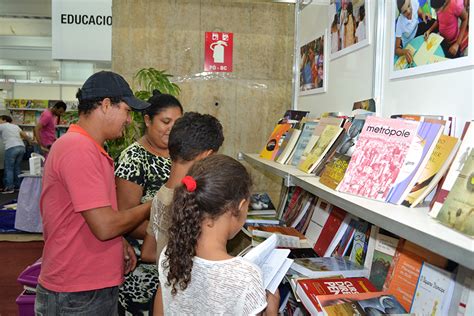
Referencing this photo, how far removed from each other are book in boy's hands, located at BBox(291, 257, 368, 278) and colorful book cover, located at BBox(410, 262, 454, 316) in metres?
0.32

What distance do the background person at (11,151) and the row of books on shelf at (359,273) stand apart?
791 cm

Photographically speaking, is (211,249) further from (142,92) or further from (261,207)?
(142,92)

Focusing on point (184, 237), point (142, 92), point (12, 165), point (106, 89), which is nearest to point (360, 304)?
point (184, 237)

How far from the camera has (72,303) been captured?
167 centimetres

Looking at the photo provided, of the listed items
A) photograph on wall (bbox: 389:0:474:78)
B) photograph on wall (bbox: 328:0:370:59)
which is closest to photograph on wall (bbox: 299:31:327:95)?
photograph on wall (bbox: 328:0:370:59)

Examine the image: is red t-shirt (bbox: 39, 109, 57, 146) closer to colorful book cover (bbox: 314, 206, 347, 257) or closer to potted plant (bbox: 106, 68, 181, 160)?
potted plant (bbox: 106, 68, 181, 160)

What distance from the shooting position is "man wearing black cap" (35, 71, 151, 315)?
1.59 meters

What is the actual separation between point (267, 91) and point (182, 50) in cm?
81

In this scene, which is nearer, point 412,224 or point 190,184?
point 412,224

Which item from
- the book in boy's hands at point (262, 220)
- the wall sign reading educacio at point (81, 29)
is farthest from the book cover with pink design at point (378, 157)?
the wall sign reading educacio at point (81, 29)

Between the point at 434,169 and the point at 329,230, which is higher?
the point at 434,169

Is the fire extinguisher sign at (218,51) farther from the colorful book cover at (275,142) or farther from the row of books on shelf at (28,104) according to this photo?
the row of books on shelf at (28,104)

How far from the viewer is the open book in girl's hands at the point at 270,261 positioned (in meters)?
1.30

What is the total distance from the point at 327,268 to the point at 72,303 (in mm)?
986
